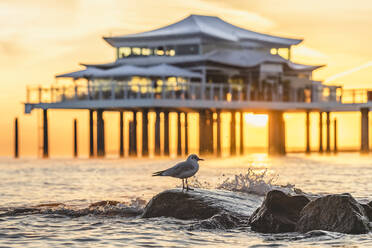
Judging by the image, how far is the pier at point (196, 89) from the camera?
156 feet

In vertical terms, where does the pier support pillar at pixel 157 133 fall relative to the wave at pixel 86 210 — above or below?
above

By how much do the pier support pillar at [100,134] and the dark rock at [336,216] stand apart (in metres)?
37.5

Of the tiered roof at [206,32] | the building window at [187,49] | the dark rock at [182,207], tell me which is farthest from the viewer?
the tiered roof at [206,32]

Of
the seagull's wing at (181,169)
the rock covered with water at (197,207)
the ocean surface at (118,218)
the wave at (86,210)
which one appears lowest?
the ocean surface at (118,218)

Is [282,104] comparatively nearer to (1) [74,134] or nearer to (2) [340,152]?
(1) [74,134]

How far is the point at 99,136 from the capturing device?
168 ft

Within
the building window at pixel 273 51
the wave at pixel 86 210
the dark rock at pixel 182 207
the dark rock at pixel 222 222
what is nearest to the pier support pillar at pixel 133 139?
the building window at pixel 273 51

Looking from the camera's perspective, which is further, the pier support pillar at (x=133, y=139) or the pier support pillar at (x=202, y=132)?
the pier support pillar at (x=133, y=139)

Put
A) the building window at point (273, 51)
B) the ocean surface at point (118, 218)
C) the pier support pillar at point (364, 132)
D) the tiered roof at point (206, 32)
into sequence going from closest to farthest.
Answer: the ocean surface at point (118, 218) < the pier support pillar at point (364, 132) < the tiered roof at point (206, 32) < the building window at point (273, 51)

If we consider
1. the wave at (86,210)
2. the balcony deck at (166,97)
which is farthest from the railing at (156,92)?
the wave at (86,210)

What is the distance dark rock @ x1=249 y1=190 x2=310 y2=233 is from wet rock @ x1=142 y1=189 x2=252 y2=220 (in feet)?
3.41

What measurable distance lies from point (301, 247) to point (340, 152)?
58.4 meters

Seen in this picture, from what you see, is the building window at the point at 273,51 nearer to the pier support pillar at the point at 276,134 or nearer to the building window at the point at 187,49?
the pier support pillar at the point at 276,134

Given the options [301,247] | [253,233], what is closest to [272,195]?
[253,233]
